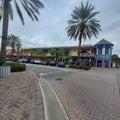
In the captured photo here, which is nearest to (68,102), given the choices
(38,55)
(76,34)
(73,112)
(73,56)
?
(73,112)

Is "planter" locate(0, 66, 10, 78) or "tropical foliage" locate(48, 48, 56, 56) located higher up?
"tropical foliage" locate(48, 48, 56, 56)

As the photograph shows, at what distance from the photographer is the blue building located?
41.4 metres

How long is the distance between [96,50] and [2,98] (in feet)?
129

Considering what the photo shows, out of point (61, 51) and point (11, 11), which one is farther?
point (61, 51)

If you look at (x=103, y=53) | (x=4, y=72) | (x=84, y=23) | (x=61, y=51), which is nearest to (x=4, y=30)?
(x=4, y=72)

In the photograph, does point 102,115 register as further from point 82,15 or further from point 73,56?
point 73,56

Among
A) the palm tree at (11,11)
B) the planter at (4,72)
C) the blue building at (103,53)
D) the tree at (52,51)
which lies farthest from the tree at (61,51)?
the planter at (4,72)

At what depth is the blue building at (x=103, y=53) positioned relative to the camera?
136ft

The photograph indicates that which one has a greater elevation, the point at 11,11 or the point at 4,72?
the point at 11,11

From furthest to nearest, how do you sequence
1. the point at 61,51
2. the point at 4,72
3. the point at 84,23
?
the point at 61,51 → the point at 84,23 → the point at 4,72

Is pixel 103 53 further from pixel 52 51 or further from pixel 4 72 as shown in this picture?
pixel 4 72

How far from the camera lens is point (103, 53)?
→ 42.0m

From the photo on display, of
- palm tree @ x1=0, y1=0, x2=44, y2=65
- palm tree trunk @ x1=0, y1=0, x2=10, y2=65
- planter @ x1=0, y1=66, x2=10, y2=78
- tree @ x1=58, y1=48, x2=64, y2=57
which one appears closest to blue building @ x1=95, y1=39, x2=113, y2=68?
tree @ x1=58, y1=48, x2=64, y2=57

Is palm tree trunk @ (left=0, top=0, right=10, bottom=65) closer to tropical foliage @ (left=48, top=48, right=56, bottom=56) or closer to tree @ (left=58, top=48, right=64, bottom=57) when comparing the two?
tree @ (left=58, top=48, right=64, bottom=57)
